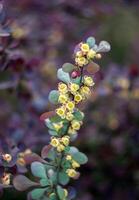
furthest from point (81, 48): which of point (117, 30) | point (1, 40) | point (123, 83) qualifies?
point (117, 30)

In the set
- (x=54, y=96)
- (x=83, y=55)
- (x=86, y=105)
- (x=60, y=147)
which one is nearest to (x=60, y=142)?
(x=60, y=147)

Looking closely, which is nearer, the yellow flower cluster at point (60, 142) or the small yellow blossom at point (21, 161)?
the yellow flower cluster at point (60, 142)

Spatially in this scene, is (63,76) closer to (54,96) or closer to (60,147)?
(54,96)

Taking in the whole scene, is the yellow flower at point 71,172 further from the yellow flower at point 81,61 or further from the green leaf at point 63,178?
the yellow flower at point 81,61

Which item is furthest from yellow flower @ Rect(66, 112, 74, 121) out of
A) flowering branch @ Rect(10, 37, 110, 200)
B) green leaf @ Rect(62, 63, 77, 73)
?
green leaf @ Rect(62, 63, 77, 73)

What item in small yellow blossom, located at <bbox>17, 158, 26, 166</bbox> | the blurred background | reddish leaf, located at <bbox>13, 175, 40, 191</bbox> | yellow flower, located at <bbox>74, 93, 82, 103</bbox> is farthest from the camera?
the blurred background

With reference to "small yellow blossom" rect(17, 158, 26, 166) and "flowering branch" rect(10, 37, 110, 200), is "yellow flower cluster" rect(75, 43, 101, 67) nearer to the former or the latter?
"flowering branch" rect(10, 37, 110, 200)

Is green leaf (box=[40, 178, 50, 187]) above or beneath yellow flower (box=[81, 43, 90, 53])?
beneath

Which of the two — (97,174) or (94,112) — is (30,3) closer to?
(94,112)

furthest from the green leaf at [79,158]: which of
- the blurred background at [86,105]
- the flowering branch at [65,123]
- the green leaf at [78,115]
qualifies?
the blurred background at [86,105]

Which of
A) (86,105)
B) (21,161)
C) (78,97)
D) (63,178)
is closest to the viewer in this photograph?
(78,97)

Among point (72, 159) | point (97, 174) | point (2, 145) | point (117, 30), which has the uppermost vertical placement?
point (117, 30)
